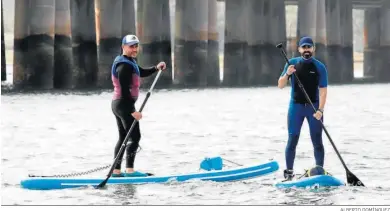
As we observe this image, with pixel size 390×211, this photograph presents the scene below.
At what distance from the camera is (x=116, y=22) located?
169ft

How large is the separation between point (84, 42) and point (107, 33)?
1148 mm

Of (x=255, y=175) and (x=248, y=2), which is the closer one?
(x=255, y=175)

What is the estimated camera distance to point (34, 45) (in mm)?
47719


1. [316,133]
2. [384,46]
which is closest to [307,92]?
[316,133]

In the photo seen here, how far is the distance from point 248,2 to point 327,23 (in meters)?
9.63

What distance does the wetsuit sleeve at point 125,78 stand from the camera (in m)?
Result: 17.2

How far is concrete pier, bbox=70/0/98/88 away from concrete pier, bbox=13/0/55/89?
344 centimetres

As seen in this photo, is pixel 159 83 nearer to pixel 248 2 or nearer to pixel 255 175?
pixel 248 2

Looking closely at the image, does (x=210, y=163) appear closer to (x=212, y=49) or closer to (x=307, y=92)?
(x=307, y=92)

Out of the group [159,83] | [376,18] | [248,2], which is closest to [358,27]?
[376,18]

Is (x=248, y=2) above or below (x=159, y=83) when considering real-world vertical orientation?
above

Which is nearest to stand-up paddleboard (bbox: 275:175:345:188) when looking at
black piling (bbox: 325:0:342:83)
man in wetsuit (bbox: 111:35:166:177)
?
man in wetsuit (bbox: 111:35:166:177)

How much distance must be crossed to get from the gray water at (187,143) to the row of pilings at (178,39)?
1.90 m

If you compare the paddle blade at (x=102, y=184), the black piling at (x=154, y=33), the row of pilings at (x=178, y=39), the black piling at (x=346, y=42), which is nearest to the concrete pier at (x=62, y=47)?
the row of pilings at (x=178, y=39)
